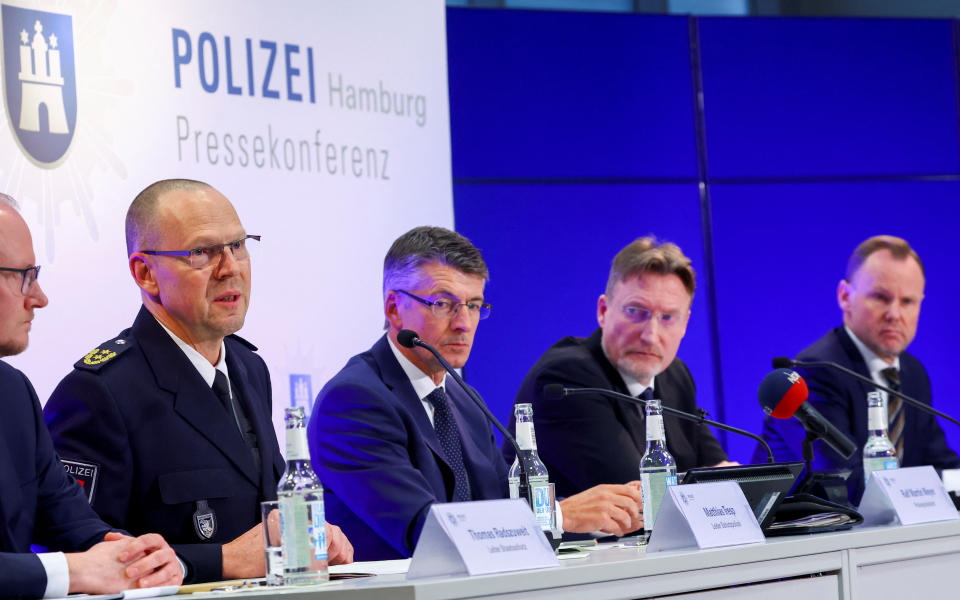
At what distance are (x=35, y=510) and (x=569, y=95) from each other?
3.30 metres

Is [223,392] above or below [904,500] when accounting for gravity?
above

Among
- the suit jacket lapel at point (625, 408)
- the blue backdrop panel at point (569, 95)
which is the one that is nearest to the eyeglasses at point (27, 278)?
the suit jacket lapel at point (625, 408)

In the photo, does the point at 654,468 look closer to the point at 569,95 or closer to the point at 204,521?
the point at 204,521

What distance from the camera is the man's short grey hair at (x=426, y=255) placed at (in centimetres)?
291

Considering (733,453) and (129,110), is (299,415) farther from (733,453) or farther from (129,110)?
A: (733,453)

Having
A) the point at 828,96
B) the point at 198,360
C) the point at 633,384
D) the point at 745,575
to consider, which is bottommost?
the point at 745,575

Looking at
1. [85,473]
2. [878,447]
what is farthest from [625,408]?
[85,473]

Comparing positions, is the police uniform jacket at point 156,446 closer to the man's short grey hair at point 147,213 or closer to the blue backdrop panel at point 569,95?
the man's short grey hair at point 147,213

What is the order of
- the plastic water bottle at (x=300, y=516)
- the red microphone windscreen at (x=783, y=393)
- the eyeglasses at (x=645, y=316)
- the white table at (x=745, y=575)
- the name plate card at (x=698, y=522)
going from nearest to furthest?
the white table at (x=745, y=575) < the plastic water bottle at (x=300, y=516) < the name plate card at (x=698, y=522) < the red microphone windscreen at (x=783, y=393) < the eyeglasses at (x=645, y=316)

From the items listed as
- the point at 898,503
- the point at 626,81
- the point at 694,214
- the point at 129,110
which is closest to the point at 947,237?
the point at 694,214

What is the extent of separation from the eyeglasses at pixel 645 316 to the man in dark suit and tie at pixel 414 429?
0.59 m

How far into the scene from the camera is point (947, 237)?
5457 mm

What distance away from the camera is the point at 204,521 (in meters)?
2.39

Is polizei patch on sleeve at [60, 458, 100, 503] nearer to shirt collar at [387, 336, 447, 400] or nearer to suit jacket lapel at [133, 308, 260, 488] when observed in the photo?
suit jacket lapel at [133, 308, 260, 488]
